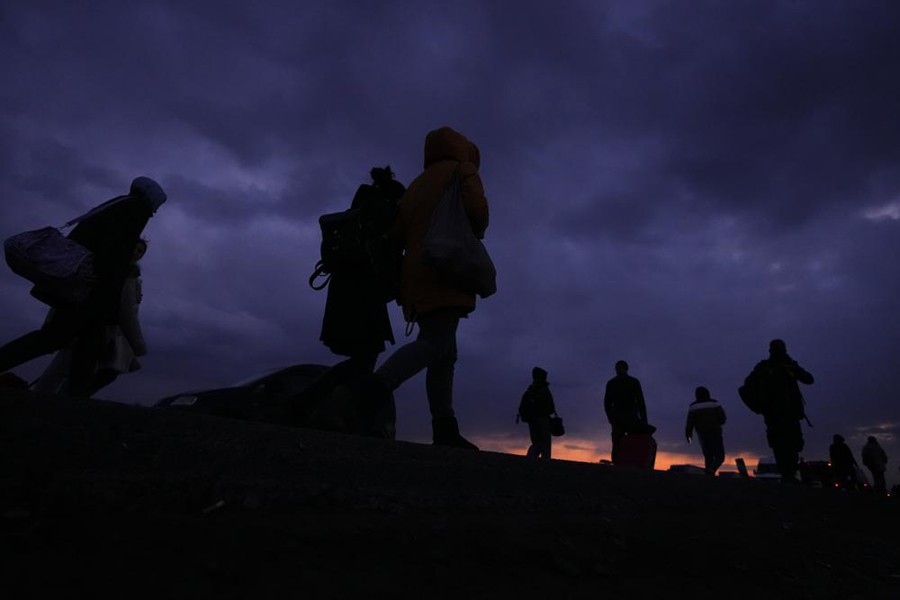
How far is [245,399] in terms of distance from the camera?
22.4 feet

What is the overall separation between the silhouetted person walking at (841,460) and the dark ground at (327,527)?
43.2 feet

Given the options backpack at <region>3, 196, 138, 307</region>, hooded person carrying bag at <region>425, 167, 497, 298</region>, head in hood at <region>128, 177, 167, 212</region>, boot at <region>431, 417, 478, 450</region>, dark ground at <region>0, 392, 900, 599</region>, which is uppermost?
head in hood at <region>128, 177, 167, 212</region>

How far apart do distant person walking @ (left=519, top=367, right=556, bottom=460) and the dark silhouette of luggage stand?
2.96 m

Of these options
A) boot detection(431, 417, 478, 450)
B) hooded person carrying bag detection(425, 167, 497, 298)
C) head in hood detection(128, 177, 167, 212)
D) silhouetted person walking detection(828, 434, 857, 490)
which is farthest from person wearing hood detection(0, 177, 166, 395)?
silhouetted person walking detection(828, 434, 857, 490)

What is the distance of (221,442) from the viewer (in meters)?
2.00

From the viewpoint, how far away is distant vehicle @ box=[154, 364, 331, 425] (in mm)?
6723

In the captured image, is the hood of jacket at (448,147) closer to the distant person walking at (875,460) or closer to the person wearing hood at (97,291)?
the person wearing hood at (97,291)

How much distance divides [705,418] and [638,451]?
12.7 feet

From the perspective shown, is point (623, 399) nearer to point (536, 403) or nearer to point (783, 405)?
point (536, 403)

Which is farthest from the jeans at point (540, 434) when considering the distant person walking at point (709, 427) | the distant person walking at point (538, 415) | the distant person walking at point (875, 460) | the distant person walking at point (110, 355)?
the distant person walking at point (875, 460)

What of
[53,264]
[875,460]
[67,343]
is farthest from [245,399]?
[875,460]

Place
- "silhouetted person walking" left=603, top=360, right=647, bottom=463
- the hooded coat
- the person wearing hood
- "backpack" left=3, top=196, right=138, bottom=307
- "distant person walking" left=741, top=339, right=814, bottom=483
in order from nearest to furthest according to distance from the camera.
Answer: "backpack" left=3, top=196, right=138, bottom=307 → the person wearing hood → the hooded coat → "distant person walking" left=741, top=339, right=814, bottom=483 → "silhouetted person walking" left=603, top=360, right=647, bottom=463

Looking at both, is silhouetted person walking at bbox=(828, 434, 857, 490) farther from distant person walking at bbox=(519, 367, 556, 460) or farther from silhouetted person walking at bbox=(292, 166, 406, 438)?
silhouetted person walking at bbox=(292, 166, 406, 438)

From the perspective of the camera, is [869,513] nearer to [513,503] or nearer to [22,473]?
[513,503]
